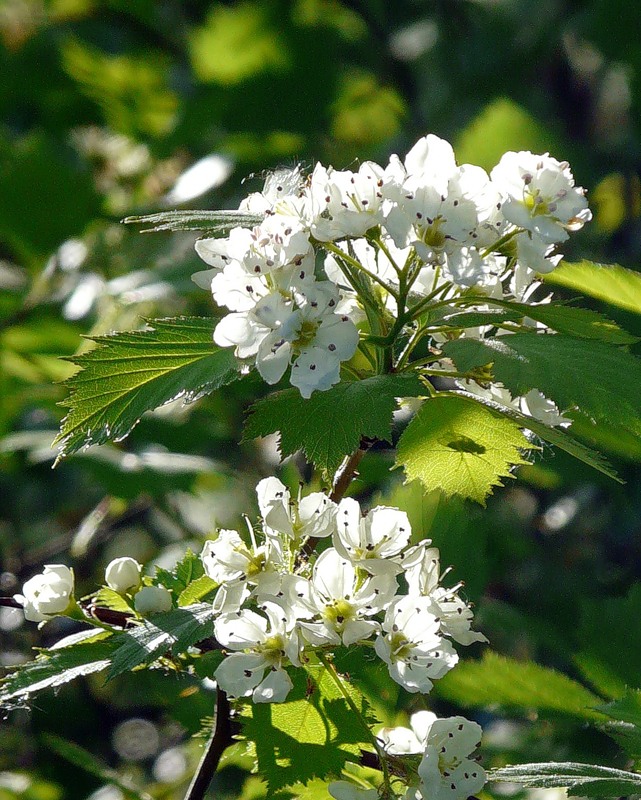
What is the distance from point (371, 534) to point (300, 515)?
7 cm

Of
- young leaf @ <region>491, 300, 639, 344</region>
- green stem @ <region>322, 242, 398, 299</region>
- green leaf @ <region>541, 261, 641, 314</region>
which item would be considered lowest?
green leaf @ <region>541, 261, 641, 314</region>

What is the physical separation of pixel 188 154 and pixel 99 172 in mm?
347

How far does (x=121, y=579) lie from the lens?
3.75 feet

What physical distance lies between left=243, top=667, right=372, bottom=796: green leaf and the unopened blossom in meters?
→ 0.13

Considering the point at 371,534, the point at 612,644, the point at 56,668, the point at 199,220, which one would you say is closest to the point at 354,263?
the point at 199,220

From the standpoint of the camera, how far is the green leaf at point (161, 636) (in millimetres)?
924

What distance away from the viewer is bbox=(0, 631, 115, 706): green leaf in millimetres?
971

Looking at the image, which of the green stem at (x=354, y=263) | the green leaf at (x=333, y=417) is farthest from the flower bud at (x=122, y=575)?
the green stem at (x=354, y=263)

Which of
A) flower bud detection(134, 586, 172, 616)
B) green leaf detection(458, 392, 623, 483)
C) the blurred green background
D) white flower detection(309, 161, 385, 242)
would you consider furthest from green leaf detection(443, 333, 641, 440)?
the blurred green background

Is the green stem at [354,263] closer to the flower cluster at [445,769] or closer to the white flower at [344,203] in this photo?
the white flower at [344,203]

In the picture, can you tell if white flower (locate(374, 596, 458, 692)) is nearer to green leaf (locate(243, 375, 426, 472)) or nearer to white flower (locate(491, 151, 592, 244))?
green leaf (locate(243, 375, 426, 472))

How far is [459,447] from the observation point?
3.21ft

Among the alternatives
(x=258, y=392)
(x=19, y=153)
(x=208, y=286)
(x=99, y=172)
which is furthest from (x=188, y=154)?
(x=208, y=286)

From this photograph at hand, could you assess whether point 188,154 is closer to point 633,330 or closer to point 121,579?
point 633,330
